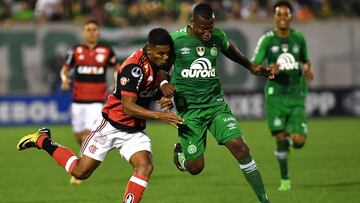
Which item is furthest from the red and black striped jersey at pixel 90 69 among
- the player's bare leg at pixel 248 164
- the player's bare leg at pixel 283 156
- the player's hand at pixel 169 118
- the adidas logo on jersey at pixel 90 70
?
the player's hand at pixel 169 118

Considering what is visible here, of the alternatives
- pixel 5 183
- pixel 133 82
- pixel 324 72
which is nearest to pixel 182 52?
pixel 133 82

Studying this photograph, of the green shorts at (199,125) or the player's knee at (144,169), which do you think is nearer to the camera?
the player's knee at (144,169)

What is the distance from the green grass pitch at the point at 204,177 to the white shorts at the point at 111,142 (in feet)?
6.00

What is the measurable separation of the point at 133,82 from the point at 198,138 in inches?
59.5

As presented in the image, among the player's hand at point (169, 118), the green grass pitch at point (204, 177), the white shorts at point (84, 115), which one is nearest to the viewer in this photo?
the player's hand at point (169, 118)

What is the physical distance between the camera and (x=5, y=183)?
13961 millimetres

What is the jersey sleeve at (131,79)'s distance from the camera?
9.42 m

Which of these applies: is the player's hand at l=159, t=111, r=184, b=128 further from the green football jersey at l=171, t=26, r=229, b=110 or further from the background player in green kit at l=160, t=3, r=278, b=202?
the green football jersey at l=171, t=26, r=229, b=110

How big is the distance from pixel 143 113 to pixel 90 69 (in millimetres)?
6220

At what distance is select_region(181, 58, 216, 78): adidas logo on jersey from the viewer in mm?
10414

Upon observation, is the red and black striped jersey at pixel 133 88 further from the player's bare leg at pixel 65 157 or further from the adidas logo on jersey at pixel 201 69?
the adidas logo on jersey at pixel 201 69

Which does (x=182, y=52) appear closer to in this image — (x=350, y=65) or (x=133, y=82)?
(x=133, y=82)

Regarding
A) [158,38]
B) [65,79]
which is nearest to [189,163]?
[158,38]

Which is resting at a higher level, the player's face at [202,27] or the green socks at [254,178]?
the player's face at [202,27]
